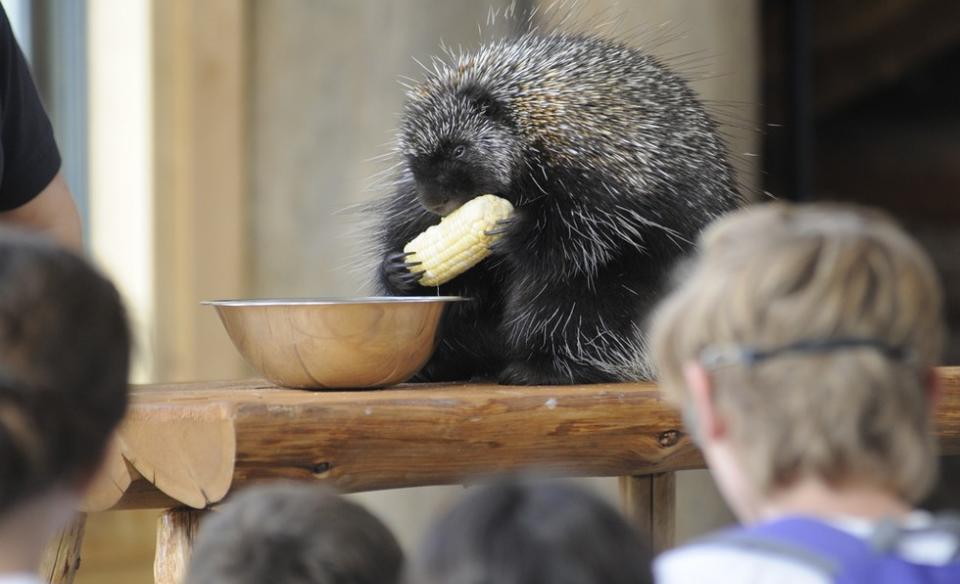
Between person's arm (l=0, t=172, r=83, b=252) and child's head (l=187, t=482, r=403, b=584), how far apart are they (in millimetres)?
954

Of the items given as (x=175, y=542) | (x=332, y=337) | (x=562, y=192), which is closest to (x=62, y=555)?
(x=175, y=542)

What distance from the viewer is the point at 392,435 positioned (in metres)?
1.23

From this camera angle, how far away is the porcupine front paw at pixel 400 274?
1.57 metres

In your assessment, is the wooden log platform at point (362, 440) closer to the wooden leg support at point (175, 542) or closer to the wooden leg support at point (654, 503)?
the wooden leg support at point (175, 542)

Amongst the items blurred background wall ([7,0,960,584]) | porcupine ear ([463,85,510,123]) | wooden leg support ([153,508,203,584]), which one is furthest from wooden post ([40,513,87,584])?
blurred background wall ([7,0,960,584])

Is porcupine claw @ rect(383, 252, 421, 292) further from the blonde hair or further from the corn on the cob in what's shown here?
the blonde hair

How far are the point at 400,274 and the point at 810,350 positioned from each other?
0.89 m

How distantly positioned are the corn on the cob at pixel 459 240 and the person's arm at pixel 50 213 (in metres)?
0.44

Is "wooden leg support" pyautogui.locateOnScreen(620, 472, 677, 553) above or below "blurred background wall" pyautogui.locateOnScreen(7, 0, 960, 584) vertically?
below

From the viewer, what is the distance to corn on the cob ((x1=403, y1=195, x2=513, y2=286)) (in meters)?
1.50

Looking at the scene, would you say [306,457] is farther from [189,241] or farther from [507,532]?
[189,241]

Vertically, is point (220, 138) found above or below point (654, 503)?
above

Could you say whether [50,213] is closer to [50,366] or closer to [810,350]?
[50,366]

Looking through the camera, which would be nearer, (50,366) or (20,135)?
(50,366)
